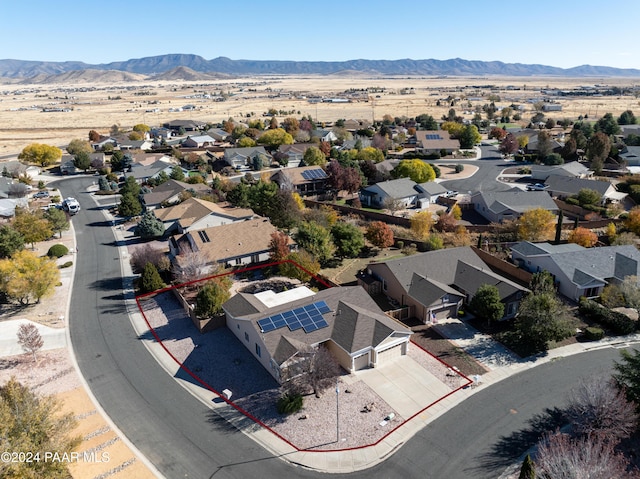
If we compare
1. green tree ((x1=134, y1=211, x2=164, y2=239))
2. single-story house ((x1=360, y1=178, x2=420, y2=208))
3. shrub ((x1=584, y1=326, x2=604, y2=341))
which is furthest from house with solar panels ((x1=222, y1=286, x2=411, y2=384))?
single-story house ((x1=360, y1=178, x2=420, y2=208))

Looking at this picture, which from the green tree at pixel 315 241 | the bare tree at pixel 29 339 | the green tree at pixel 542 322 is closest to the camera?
the bare tree at pixel 29 339

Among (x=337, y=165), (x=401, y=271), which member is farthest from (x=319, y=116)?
(x=401, y=271)

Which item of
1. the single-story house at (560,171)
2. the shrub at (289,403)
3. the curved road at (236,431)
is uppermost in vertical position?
the single-story house at (560,171)

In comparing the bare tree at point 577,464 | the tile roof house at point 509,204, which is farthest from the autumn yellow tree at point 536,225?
the bare tree at point 577,464

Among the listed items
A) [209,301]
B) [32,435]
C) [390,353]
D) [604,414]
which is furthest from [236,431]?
[604,414]

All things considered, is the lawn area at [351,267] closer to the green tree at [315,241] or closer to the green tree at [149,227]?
the green tree at [315,241]

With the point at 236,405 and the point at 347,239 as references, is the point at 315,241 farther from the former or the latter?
the point at 236,405

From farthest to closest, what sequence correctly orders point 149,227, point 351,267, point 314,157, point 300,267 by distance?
point 314,157 → point 149,227 → point 351,267 → point 300,267
